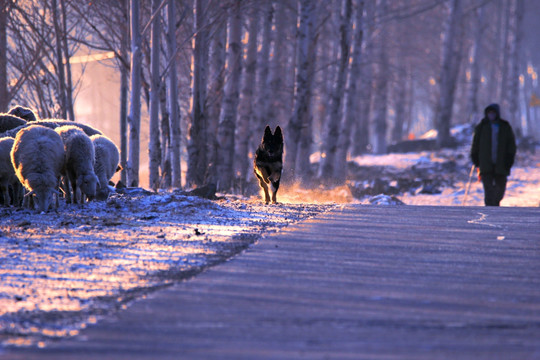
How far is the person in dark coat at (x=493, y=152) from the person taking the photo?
12.9 meters

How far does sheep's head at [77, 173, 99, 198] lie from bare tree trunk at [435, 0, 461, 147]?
917 inches

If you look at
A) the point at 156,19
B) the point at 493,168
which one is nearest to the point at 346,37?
the point at 156,19

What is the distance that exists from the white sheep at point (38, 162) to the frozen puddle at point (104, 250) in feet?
0.99

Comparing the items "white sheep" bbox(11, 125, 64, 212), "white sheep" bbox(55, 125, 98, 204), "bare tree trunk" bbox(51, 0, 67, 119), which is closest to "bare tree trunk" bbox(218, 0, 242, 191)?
"bare tree trunk" bbox(51, 0, 67, 119)

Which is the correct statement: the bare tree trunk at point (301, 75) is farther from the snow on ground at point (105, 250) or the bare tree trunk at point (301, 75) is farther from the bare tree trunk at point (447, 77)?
the bare tree trunk at point (447, 77)

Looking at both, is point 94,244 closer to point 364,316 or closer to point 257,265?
point 257,265

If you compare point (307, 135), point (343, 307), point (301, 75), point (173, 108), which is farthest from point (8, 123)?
point (307, 135)

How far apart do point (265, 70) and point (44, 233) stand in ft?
60.9

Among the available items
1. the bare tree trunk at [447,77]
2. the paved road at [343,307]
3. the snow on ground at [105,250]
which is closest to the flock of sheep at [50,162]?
the snow on ground at [105,250]

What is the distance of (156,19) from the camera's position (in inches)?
621

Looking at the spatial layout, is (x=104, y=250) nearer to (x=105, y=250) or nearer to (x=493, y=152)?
(x=105, y=250)

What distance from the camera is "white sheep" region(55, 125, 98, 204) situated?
10.4 meters

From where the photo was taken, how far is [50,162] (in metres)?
9.61

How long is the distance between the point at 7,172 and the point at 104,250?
16.2 ft
